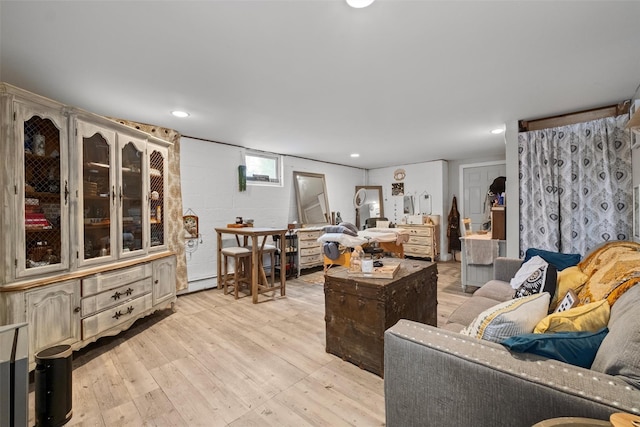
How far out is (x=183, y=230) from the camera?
390 centimetres

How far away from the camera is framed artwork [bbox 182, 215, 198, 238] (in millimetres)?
4035

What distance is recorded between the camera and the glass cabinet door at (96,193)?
2.38 meters

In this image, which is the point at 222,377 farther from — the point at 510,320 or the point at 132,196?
the point at 132,196

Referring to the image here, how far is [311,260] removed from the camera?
5250 mm

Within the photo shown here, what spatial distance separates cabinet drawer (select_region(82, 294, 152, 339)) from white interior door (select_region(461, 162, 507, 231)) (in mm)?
6153

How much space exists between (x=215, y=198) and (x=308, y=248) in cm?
189

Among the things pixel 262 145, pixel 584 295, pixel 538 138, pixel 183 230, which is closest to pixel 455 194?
pixel 538 138

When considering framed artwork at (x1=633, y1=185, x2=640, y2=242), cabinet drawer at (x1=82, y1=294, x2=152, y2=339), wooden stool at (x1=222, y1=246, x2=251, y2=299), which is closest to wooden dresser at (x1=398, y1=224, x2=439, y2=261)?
framed artwork at (x1=633, y1=185, x2=640, y2=242)

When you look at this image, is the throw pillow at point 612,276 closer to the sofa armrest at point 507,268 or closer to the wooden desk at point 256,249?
the sofa armrest at point 507,268

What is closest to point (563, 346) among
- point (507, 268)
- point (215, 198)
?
point (507, 268)

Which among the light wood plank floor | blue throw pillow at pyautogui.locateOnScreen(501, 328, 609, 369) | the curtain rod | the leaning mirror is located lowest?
the light wood plank floor

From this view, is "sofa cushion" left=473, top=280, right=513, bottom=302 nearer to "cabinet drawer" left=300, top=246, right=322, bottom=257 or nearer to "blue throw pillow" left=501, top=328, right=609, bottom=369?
"blue throw pillow" left=501, top=328, right=609, bottom=369

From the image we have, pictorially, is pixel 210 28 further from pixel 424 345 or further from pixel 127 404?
pixel 127 404

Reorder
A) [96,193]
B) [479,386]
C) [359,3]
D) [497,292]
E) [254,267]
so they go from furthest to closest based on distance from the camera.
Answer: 1. [254,267]
2. [96,193]
3. [497,292]
4. [359,3]
5. [479,386]
